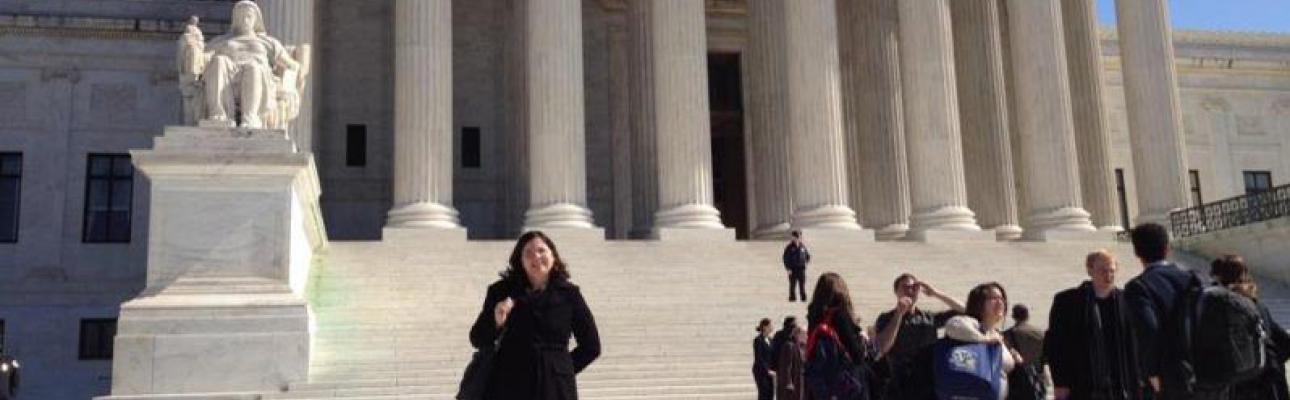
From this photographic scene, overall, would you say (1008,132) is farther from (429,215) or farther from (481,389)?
(481,389)

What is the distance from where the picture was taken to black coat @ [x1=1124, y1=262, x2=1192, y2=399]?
7.12 m

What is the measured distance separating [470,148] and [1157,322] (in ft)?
110

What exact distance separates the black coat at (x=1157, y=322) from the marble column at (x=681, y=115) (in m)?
23.4

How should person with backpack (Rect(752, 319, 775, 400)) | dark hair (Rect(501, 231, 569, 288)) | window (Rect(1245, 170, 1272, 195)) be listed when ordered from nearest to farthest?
dark hair (Rect(501, 231, 569, 288)) < person with backpack (Rect(752, 319, 775, 400)) < window (Rect(1245, 170, 1272, 195))

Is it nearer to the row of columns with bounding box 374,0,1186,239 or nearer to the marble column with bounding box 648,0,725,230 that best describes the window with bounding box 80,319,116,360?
the row of columns with bounding box 374,0,1186,239

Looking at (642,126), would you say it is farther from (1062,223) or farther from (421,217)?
(1062,223)

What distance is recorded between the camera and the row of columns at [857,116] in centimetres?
3048

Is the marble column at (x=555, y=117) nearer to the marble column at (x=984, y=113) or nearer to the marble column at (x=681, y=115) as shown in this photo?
the marble column at (x=681, y=115)

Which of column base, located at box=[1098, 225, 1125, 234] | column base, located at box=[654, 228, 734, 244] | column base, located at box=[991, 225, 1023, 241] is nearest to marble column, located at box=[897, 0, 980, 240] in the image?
column base, located at box=[991, 225, 1023, 241]

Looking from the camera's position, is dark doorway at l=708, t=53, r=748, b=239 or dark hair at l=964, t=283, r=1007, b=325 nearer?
dark hair at l=964, t=283, r=1007, b=325

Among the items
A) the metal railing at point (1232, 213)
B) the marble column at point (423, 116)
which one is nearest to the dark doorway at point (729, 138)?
the marble column at point (423, 116)

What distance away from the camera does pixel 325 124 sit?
126ft

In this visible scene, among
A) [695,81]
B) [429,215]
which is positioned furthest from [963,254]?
[429,215]

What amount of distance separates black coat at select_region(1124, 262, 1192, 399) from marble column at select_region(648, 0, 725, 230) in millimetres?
23400
